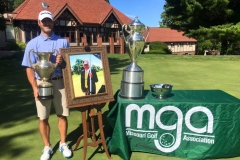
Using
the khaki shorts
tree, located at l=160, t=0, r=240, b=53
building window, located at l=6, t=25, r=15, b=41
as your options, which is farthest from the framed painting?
building window, located at l=6, t=25, r=15, b=41

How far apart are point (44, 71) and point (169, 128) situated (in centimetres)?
177

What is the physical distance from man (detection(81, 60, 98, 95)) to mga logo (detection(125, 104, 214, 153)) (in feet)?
1.86

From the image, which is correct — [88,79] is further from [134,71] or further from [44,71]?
[134,71]

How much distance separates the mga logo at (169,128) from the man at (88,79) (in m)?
0.57

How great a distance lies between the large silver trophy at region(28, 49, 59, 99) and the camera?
8.42 ft

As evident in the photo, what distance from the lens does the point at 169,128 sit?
123 inches

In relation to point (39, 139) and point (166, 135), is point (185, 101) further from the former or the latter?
point (39, 139)

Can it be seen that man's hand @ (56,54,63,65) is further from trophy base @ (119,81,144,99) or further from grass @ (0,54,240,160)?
grass @ (0,54,240,160)

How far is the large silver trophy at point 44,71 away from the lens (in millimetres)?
2566

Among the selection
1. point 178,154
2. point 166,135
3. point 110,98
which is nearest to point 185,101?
point 166,135

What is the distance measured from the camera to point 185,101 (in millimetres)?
3031

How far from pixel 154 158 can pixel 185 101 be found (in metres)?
0.89

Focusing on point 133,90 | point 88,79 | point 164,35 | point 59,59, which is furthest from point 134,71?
point 164,35

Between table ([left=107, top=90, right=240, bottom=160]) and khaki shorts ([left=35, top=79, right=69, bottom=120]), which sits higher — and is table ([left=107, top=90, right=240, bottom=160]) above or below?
below
